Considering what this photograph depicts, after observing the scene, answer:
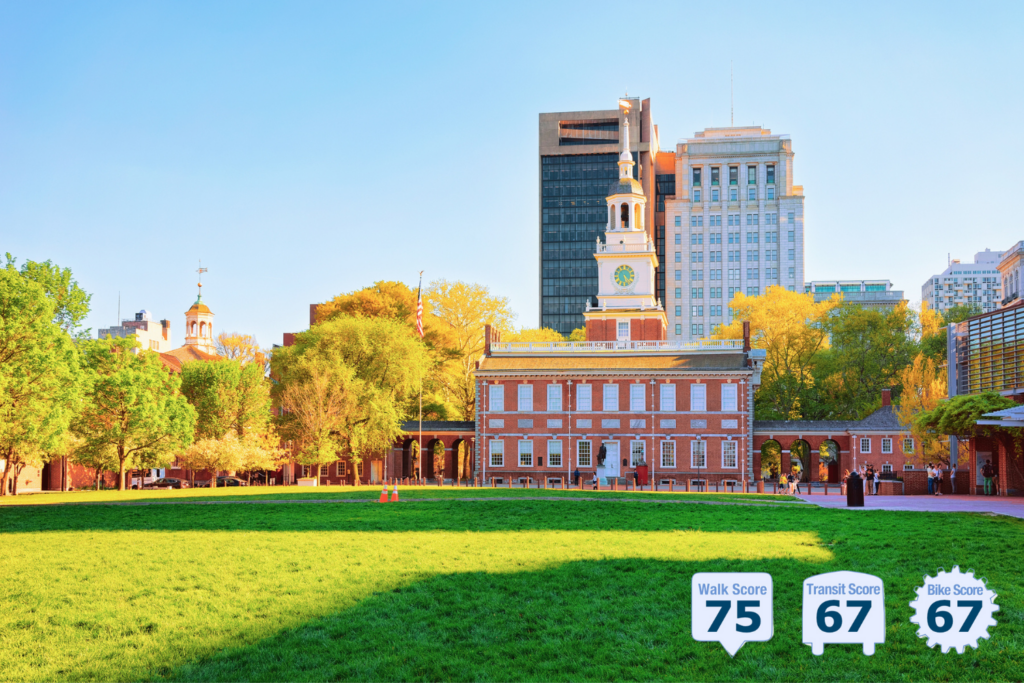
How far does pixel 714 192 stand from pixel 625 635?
5035 inches

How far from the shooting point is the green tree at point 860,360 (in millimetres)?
70812

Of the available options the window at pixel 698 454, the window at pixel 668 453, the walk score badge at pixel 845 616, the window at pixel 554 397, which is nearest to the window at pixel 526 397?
the window at pixel 554 397

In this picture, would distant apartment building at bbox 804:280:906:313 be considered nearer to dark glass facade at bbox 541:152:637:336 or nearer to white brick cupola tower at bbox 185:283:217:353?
dark glass facade at bbox 541:152:637:336

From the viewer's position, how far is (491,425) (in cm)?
5934

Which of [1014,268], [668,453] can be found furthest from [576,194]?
[668,453]

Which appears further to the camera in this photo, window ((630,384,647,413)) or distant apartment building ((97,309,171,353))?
distant apartment building ((97,309,171,353))

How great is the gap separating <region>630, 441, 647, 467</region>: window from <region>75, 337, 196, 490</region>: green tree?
2620cm

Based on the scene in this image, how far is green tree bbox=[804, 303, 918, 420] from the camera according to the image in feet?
232

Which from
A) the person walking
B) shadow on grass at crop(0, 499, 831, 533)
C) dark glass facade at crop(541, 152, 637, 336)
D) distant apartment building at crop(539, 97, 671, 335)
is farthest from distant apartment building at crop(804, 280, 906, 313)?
shadow on grass at crop(0, 499, 831, 533)

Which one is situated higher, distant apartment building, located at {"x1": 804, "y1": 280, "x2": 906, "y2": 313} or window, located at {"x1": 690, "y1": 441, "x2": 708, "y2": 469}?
distant apartment building, located at {"x1": 804, "y1": 280, "x2": 906, "y2": 313}

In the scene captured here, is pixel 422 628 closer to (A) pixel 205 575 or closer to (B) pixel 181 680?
(B) pixel 181 680

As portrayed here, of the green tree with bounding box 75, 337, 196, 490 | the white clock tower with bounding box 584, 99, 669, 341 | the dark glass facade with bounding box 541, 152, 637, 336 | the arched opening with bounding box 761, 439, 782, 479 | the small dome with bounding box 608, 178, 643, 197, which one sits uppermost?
the dark glass facade with bounding box 541, 152, 637, 336

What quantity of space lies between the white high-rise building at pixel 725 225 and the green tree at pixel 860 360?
191 feet

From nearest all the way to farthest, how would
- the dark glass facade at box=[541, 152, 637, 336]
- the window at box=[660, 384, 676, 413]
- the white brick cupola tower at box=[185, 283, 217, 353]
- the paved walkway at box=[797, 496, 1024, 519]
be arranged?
1. the paved walkway at box=[797, 496, 1024, 519]
2. the window at box=[660, 384, 676, 413]
3. the white brick cupola tower at box=[185, 283, 217, 353]
4. the dark glass facade at box=[541, 152, 637, 336]
